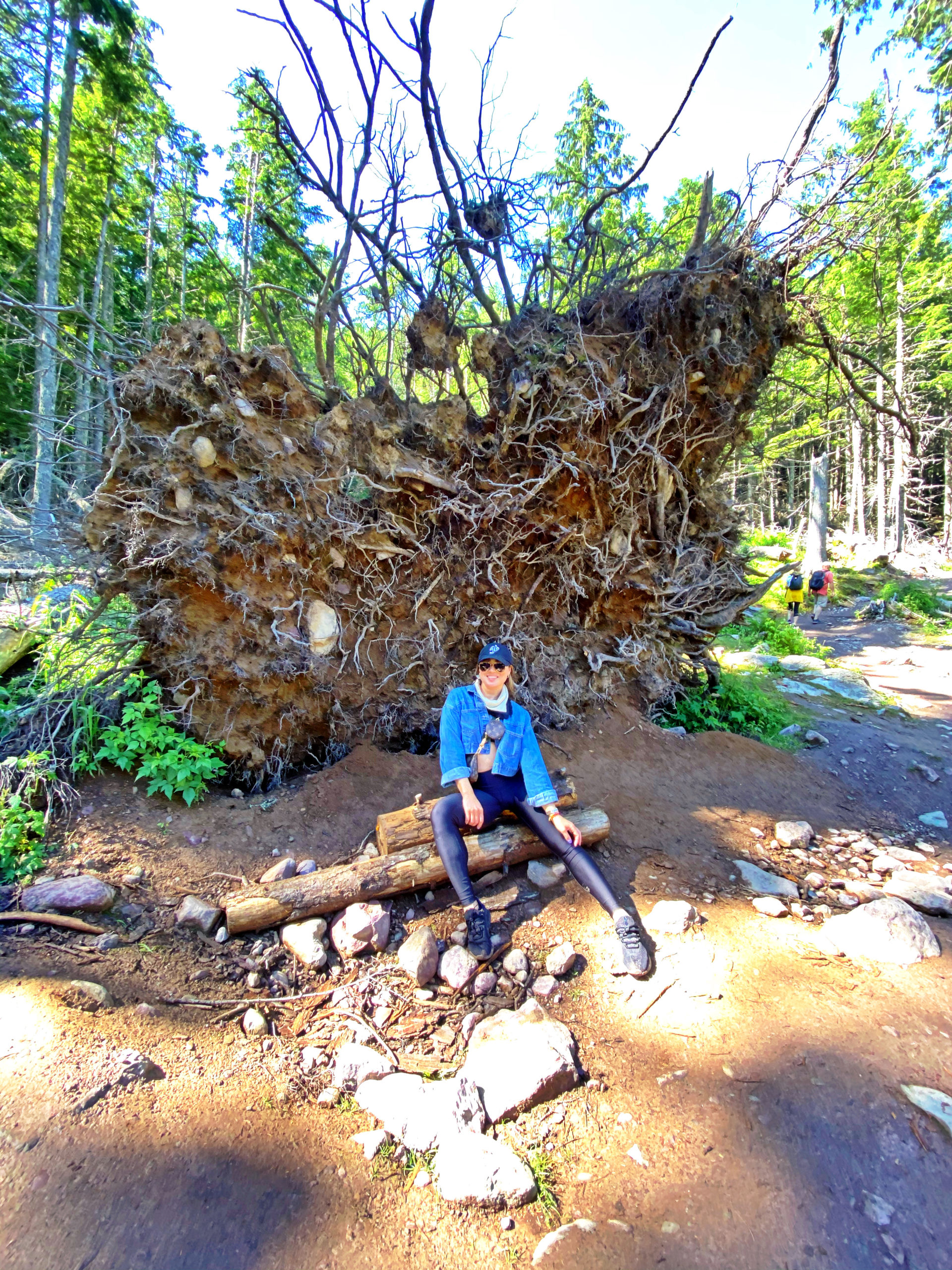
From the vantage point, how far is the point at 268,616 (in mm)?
3975

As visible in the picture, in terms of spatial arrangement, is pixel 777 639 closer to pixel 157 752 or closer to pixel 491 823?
pixel 491 823

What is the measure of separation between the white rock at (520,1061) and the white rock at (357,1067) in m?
Answer: 0.34

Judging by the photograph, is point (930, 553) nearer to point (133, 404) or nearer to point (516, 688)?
point (516, 688)

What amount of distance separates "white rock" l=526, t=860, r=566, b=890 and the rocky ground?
0.03 m

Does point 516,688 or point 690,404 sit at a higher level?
point 690,404

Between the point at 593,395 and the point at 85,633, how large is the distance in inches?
180

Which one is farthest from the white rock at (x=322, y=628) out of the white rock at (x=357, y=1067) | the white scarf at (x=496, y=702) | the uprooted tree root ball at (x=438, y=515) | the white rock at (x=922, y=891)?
the white rock at (x=922, y=891)

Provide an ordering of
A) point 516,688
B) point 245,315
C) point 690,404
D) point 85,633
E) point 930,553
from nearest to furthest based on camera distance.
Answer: point 85,633 → point 516,688 → point 690,404 → point 245,315 → point 930,553

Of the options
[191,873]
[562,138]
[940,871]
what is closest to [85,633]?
Answer: [191,873]

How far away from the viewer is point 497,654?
332cm

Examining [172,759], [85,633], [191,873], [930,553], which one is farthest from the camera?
[930,553]

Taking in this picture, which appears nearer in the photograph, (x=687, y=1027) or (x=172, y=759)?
(x=687, y=1027)

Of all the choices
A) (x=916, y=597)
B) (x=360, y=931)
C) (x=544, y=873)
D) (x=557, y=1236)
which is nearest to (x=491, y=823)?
(x=544, y=873)

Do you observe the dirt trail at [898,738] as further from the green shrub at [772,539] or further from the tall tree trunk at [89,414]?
the green shrub at [772,539]
